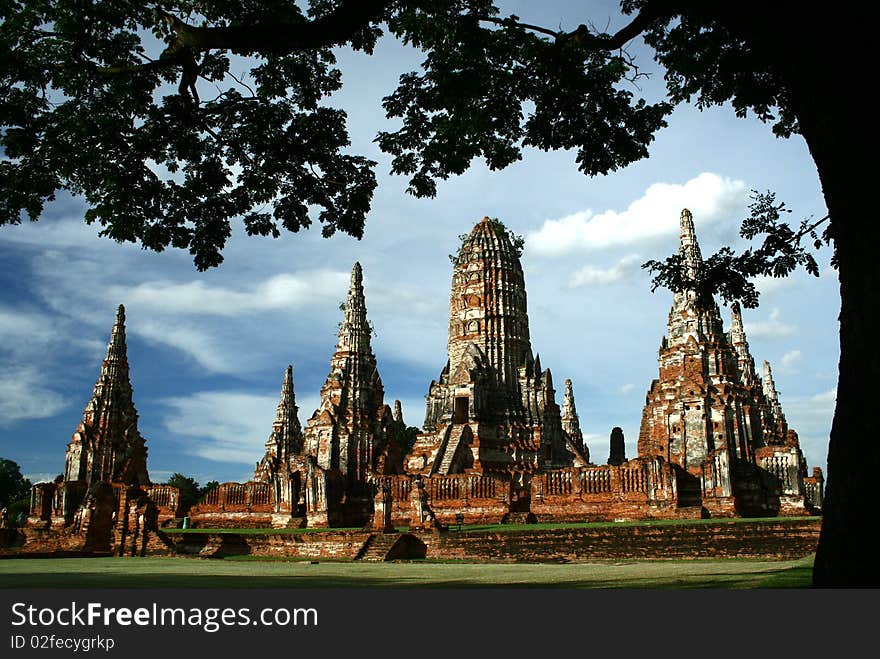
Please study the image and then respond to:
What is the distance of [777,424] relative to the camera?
45.2 m

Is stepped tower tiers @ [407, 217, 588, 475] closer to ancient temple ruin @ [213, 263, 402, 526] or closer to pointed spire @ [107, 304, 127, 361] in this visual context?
ancient temple ruin @ [213, 263, 402, 526]

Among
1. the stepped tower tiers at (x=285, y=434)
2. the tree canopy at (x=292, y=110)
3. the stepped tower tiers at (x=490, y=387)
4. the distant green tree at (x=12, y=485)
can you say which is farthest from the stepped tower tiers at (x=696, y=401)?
the distant green tree at (x=12, y=485)

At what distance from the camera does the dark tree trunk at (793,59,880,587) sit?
491 centimetres

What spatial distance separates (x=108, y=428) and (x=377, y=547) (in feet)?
102

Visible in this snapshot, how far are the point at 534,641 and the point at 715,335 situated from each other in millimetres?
25976

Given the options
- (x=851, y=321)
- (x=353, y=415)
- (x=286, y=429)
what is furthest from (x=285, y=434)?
(x=851, y=321)

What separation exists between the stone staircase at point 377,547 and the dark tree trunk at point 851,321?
15.5m

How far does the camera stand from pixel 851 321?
17.2ft

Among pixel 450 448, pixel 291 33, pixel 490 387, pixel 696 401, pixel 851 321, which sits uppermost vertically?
pixel 291 33

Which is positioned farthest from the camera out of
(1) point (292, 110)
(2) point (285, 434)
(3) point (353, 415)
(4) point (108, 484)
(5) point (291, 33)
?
(2) point (285, 434)

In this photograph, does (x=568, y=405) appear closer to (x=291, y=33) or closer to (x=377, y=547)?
(x=377, y=547)

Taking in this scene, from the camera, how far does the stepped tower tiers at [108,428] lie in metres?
43.7

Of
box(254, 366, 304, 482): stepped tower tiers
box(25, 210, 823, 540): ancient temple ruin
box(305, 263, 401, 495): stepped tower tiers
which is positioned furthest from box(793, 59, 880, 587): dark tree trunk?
box(254, 366, 304, 482): stepped tower tiers

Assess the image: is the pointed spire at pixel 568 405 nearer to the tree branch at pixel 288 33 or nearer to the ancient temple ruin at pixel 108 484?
the ancient temple ruin at pixel 108 484
